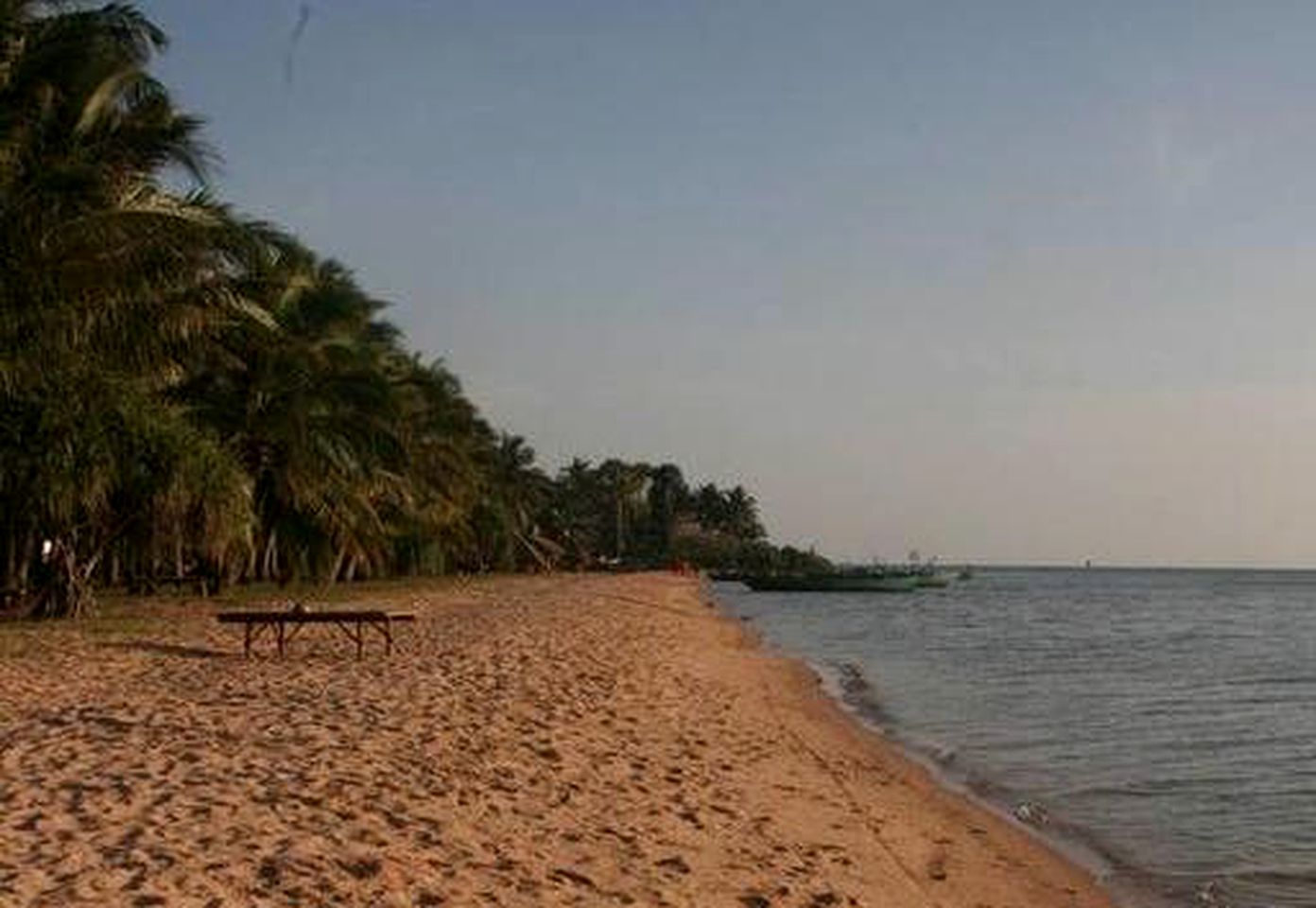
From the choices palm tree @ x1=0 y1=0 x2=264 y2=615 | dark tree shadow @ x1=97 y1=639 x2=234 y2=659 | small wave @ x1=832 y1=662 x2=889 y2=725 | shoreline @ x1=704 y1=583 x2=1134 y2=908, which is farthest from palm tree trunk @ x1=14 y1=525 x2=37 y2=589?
small wave @ x1=832 y1=662 x2=889 y2=725

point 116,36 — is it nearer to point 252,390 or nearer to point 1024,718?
point 252,390

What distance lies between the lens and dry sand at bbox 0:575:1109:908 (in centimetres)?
776

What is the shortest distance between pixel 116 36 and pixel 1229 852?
70.8 feet

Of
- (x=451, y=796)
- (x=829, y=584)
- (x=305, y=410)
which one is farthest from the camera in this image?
(x=829, y=584)

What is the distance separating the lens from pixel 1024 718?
23.4 metres

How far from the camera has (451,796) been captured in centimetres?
1003

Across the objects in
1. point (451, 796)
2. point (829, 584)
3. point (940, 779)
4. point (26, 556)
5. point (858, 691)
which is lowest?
point (940, 779)

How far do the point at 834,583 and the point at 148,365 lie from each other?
286 ft

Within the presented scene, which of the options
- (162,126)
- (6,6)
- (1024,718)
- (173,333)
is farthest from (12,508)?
(1024,718)

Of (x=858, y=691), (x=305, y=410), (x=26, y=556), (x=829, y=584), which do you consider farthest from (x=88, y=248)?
(x=829, y=584)

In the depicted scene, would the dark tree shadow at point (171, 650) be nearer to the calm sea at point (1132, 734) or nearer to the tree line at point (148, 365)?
the tree line at point (148, 365)

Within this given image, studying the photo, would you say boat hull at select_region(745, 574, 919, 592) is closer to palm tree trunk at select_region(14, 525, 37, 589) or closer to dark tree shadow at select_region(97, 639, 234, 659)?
palm tree trunk at select_region(14, 525, 37, 589)

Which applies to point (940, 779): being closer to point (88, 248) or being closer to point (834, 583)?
point (88, 248)

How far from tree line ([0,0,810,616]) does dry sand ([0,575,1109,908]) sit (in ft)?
18.4
